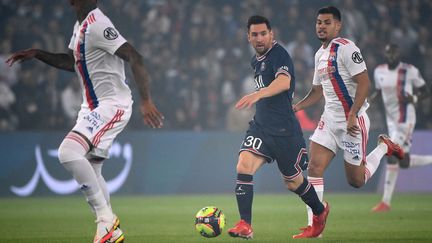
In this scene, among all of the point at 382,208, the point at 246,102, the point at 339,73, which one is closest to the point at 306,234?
the point at 339,73

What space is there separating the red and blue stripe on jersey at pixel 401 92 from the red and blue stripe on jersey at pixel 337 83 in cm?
596

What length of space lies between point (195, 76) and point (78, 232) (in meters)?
10.8

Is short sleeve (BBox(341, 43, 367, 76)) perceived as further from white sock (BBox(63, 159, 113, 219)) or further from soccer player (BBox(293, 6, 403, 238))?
white sock (BBox(63, 159, 113, 219))

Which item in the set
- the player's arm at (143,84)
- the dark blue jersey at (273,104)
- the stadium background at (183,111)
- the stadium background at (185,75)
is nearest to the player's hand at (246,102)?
the player's arm at (143,84)

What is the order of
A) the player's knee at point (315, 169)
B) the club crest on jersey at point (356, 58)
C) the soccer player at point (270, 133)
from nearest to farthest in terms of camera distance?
the soccer player at point (270, 133) < the club crest on jersey at point (356, 58) < the player's knee at point (315, 169)

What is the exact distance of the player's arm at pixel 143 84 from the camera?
8.41 metres

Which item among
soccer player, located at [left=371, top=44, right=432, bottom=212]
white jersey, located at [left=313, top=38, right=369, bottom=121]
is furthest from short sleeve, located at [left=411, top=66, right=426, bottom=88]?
white jersey, located at [left=313, top=38, right=369, bottom=121]

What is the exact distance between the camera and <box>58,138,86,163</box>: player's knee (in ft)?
28.2

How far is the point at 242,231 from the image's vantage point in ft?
31.5

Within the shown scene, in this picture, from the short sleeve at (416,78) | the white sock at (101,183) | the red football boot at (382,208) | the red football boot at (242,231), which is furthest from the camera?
the short sleeve at (416,78)

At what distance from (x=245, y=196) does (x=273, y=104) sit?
106 cm

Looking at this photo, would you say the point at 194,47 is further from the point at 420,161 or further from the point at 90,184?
the point at 90,184

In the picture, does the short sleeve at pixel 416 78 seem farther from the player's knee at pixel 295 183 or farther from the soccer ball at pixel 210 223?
the soccer ball at pixel 210 223

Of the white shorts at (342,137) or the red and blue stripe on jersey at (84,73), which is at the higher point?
the red and blue stripe on jersey at (84,73)
